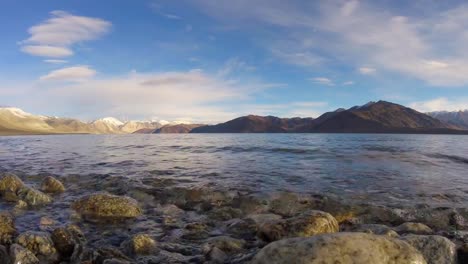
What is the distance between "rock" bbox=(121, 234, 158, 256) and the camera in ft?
24.9

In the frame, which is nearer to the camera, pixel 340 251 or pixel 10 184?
pixel 340 251

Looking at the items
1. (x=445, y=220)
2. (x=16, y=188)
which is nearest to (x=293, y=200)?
(x=445, y=220)

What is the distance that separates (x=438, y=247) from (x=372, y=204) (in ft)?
19.6

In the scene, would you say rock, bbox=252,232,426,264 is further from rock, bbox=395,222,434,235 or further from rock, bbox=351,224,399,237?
rock, bbox=395,222,434,235

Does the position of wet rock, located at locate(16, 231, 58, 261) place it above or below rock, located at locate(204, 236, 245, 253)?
above

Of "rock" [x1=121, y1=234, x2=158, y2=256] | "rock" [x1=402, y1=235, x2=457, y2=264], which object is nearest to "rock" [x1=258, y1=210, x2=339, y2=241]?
"rock" [x1=402, y1=235, x2=457, y2=264]

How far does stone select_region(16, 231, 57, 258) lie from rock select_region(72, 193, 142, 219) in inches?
131

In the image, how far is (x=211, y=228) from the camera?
9820 millimetres

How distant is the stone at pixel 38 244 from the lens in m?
7.23

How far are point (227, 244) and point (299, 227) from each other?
5.70 feet

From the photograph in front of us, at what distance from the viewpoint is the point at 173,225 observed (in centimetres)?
1014

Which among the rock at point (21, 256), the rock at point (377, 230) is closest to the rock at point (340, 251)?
the rock at point (377, 230)

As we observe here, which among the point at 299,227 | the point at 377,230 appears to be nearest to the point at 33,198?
the point at 299,227

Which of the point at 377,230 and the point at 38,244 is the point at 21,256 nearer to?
the point at 38,244
